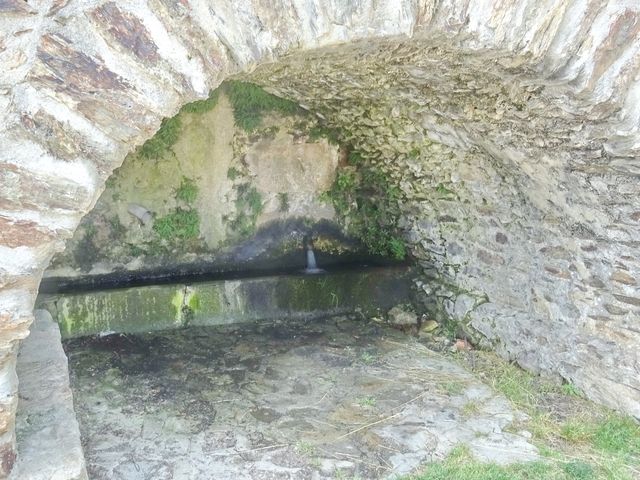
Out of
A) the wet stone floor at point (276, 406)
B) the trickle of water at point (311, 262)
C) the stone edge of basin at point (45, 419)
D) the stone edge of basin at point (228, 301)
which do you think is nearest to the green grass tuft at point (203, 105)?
the stone edge of basin at point (228, 301)

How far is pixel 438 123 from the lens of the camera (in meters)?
3.84

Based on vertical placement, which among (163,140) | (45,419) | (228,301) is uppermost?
(163,140)

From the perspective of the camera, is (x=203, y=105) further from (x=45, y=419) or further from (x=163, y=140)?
(x=45, y=419)

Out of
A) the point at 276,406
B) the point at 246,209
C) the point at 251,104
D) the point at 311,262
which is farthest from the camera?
the point at 311,262

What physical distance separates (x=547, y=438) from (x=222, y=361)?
2084 millimetres

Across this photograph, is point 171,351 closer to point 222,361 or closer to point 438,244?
point 222,361

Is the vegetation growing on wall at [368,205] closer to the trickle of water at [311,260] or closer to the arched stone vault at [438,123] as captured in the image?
the arched stone vault at [438,123]

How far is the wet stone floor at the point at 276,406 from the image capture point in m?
3.20

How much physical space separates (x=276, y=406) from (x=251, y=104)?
97.0 inches

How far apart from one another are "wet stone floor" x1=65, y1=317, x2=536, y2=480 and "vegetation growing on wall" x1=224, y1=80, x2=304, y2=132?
1.62 m

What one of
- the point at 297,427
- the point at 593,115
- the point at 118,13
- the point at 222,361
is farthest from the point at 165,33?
the point at 222,361

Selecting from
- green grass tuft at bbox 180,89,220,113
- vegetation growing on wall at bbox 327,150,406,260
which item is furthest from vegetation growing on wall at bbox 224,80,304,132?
vegetation growing on wall at bbox 327,150,406,260

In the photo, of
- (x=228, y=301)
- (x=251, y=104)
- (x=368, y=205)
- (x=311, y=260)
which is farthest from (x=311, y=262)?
(x=251, y=104)

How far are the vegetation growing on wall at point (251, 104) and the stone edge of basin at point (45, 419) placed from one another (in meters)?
A: 2.50
